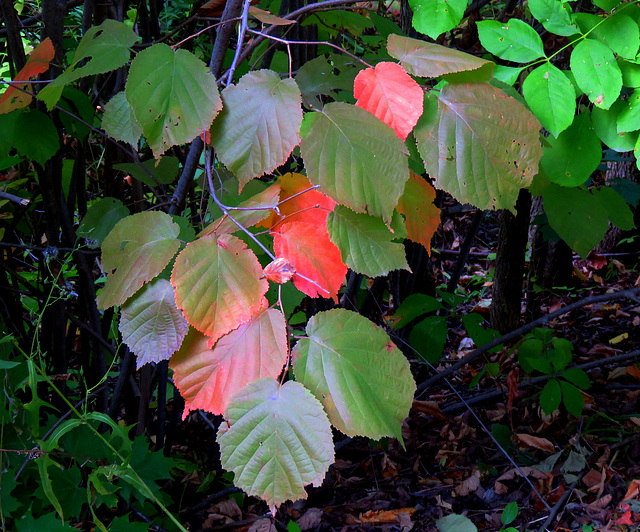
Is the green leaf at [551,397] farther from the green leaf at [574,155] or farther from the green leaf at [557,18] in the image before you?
the green leaf at [557,18]

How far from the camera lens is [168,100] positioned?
807mm

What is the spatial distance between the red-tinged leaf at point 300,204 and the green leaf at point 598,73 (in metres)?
0.55

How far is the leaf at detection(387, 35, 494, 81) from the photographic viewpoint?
77cm

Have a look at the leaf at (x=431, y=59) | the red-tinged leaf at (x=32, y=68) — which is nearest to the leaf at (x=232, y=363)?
the leaf at (x=431, y=59)

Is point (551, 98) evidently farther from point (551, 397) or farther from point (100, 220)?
point (551, 397)

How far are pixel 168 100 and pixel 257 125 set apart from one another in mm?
140

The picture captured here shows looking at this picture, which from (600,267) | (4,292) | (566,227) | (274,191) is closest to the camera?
(274,191)

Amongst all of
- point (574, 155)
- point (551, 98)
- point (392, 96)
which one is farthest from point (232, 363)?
point (574, 155)

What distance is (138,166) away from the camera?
4.50 feet

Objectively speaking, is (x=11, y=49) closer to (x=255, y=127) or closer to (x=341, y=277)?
(x=255, y=127)

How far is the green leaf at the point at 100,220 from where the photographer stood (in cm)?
138

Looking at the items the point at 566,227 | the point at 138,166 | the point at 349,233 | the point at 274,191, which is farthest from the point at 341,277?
the point at 566,227

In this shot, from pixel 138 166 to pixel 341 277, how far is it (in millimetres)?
780

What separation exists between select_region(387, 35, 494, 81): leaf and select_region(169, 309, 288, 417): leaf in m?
0.41
